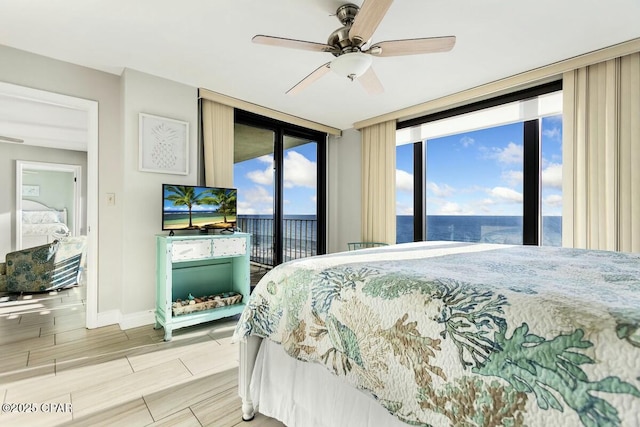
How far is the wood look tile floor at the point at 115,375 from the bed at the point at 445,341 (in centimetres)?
40

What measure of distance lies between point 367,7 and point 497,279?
1364 mm

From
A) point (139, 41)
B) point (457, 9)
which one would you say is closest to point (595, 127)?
point (457, 9)

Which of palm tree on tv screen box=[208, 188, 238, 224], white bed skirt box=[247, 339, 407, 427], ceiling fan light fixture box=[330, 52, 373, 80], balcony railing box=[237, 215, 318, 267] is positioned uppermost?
ceiling fan light fixture box=[330, 52, 373, 80]

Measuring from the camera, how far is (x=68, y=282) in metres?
4.05

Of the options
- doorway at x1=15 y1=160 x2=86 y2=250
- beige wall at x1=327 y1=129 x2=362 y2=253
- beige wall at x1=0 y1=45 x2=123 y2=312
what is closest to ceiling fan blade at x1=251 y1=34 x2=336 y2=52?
beige wall at x1=0 y1=45 x2=123 y2=312

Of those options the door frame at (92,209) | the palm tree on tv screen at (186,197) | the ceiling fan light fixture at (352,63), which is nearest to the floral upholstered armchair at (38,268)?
the door frame at (92,209)

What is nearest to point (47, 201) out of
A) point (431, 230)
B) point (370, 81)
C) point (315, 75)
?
point (315, 75)

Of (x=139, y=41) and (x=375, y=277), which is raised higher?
(x=139, y=41)

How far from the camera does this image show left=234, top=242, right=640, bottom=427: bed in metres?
0.64

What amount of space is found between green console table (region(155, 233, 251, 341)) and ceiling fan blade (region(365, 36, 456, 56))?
198 cm

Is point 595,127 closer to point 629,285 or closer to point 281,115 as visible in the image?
point 629,285

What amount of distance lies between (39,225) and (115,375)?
5454 mm

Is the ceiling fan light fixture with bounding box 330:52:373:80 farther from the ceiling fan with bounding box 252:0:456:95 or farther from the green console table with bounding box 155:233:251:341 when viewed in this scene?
the green console table with bounding box 155:233:251:341

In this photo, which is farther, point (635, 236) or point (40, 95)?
point (40, 95)
